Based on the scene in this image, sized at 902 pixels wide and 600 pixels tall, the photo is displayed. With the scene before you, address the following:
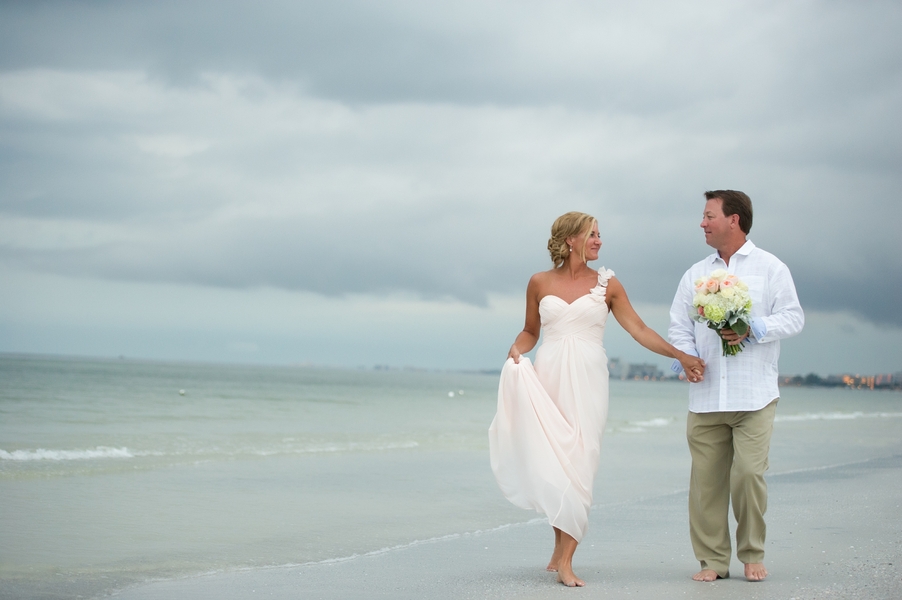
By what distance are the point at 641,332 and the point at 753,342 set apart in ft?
2.32

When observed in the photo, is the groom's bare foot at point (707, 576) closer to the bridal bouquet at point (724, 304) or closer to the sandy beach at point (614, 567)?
the sandy beach at point (614, 567)

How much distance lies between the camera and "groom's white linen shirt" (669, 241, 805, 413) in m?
4.93

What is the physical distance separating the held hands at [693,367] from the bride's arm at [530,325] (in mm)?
1001

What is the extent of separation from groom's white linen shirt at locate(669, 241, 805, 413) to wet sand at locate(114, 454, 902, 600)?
1.14m

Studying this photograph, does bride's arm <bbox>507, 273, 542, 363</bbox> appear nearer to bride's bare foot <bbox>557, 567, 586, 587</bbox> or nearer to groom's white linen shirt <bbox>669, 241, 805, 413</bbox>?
groom's white linen shirt <bbox>669, 241, 805, 413</bbox>

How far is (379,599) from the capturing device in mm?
5004

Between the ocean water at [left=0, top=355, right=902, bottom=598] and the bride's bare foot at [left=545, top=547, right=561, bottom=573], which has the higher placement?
the bride's bare foot at [left=545, top=547, right=561, bottom=573]

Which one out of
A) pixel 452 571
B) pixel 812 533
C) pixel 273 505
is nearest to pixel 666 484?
pixel 812 533

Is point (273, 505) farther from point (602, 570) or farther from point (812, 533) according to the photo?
point (812, 533)

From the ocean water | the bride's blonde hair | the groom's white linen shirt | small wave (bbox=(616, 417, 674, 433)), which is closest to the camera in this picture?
the groom's white linen shirt

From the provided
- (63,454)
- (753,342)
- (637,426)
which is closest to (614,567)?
(753,342)

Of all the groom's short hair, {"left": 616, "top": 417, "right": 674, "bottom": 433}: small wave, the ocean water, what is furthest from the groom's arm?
{"left": 616, "top": 417, "right": 674, "bottom": 433}: small wave

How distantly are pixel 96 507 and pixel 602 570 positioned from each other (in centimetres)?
581

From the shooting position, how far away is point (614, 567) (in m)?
5.97
